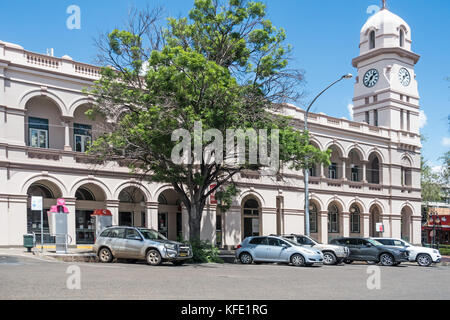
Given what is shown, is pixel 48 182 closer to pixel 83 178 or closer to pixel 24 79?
pixel 83 178

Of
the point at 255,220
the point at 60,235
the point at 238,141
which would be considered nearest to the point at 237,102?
the point at 238,141

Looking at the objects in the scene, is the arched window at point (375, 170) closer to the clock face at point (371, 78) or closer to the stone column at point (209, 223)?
the clock face at point (371, 78)

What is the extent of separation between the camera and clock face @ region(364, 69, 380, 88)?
50188 millimetres

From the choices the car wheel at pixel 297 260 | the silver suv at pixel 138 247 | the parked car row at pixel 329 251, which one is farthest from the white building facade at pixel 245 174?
the car wheel at pixel 297 260

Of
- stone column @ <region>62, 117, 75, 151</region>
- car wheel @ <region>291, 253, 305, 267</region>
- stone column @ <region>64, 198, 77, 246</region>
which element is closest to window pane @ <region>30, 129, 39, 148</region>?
stone column @ <region>62, 117, 75, 151</region>

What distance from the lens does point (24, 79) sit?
2864cm

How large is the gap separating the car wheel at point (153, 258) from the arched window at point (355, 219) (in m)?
29.0

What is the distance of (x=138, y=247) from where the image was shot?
21656 mm

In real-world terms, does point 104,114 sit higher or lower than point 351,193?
higher

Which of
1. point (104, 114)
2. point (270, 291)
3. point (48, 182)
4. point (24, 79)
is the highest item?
point (24, 79)

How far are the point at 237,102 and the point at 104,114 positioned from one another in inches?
271

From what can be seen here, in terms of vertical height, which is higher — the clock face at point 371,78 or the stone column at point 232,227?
the clock face at point 371,78

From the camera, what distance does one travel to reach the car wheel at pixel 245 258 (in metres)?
25.0
